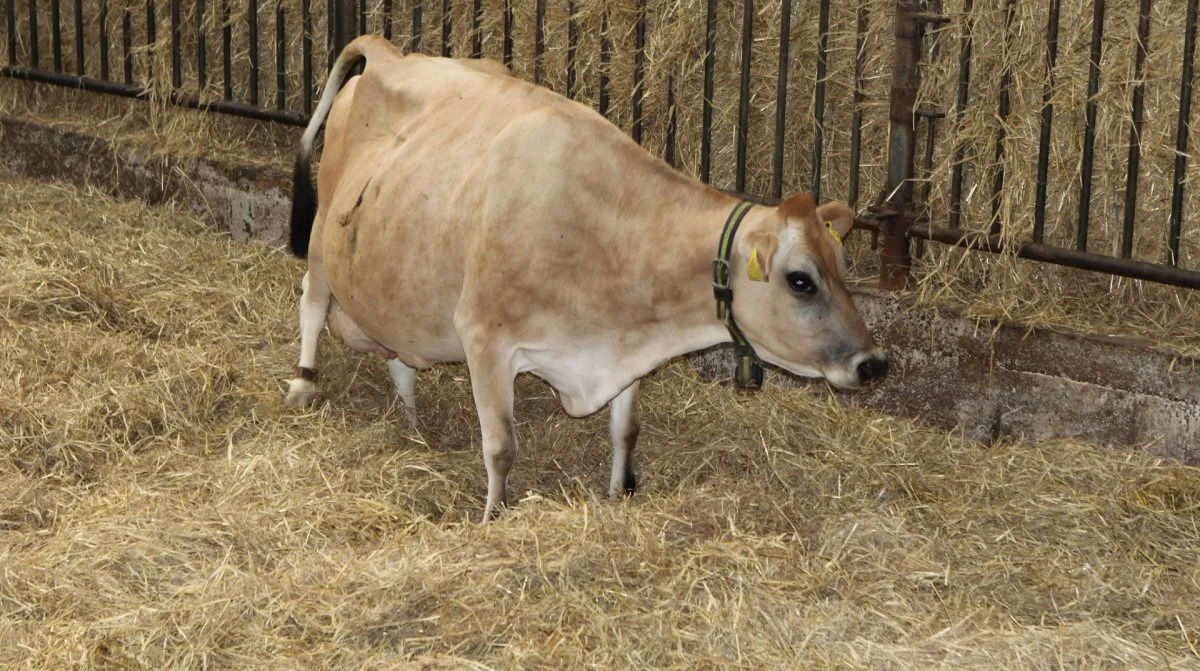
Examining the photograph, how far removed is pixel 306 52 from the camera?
8.52 m

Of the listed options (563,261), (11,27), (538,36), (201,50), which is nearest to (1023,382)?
(563,261)

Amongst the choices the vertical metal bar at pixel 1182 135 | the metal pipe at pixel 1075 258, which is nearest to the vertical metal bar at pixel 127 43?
the metal pipe at pixel 1075 258

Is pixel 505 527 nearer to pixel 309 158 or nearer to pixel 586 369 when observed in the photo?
pixel 586 369

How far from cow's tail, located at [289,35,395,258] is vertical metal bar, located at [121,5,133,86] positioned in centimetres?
280

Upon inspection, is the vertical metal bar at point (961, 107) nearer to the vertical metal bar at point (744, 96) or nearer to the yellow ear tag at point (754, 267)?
the vertical metal bar at point (744, 96)

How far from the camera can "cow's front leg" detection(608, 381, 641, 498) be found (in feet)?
19.1

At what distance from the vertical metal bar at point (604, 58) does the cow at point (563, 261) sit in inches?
47.2

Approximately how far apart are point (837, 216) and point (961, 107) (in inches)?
49.3

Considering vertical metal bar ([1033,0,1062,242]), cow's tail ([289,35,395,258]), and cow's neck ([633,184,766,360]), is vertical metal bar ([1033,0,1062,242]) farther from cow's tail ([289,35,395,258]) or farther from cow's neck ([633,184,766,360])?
cow's tail ([289,35,395,258])

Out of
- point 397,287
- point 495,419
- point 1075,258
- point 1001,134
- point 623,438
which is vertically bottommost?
point 623,438

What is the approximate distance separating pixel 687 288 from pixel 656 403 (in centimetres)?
147

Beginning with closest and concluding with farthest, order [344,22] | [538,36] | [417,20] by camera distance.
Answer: [538,36] < [417,20] < [344,22]

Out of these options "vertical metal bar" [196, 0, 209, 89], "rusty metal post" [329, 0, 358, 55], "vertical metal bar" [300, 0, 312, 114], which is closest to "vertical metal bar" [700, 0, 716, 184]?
"rusty metal post" [329, 0, 358, 55]

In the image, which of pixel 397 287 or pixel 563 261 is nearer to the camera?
pixel 563 261
